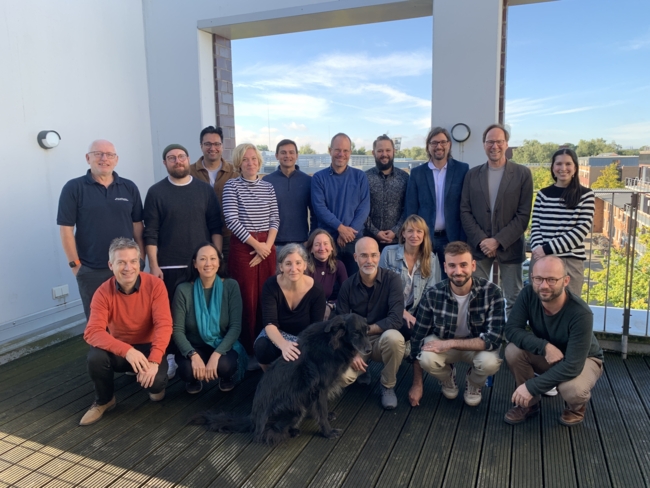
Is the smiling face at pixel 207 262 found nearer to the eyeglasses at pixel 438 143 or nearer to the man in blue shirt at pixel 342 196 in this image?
the man in blue shirt at pixel 342 196

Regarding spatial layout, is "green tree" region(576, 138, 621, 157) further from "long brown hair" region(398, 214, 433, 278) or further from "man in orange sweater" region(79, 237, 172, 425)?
"man in orange sweater" region(79, 237, 172, 425)

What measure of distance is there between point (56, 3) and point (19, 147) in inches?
52.3

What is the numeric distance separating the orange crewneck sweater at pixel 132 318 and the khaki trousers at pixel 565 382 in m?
2.03

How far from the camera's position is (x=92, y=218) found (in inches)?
124

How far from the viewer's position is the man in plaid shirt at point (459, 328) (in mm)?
2678

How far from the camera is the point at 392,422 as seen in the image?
2600 mm

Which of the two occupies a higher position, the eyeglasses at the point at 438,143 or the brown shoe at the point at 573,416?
the eyeglasses at the point at 438,143

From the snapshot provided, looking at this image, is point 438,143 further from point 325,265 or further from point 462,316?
point 462,316

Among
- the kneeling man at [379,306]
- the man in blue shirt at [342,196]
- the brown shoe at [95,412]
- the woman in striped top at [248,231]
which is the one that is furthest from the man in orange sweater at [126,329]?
the man in blue shirt at [342,196]

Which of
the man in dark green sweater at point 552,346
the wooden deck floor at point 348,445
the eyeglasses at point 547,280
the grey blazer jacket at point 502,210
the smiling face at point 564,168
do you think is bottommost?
the wooden deck floor at point 348,445

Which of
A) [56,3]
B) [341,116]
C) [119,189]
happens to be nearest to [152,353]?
[119,189]

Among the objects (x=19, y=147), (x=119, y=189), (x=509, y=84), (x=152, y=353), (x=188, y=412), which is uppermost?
(x=509, y=84)

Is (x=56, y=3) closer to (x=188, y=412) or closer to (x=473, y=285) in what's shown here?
(x=188, y=412)

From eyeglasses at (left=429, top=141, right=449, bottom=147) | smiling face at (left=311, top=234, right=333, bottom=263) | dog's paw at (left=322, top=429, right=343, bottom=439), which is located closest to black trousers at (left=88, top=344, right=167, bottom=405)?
dog's paw at (left=322, top=429, right=343, bottom=439)
